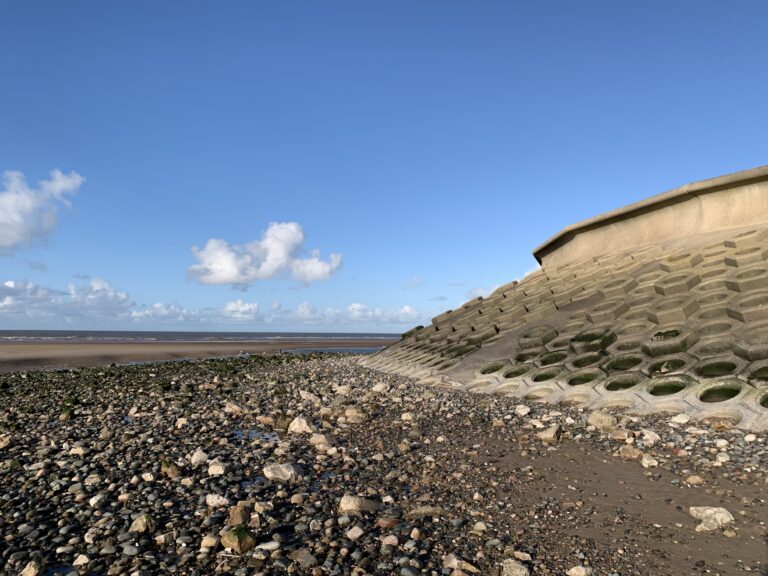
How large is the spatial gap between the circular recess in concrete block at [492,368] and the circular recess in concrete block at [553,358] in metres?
1.25

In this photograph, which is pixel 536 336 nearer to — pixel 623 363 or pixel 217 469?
pixel 623 363

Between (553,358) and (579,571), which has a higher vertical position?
(553,358)

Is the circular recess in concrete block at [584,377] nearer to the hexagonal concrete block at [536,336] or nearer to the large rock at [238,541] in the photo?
the hexagonal concrete block at [536,336]

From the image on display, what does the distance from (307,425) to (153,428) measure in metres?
3.35

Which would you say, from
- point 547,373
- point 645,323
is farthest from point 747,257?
point 547,373

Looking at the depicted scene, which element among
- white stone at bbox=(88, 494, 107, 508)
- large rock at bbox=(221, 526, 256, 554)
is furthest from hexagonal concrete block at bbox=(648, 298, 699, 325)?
white stone at bbox=(88, 494, 107, 508)

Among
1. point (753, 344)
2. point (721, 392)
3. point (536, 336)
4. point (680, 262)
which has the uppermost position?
point (680, 262)

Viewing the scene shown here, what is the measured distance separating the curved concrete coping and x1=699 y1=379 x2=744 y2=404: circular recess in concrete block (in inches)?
395

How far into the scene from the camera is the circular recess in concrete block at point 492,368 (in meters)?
14.1

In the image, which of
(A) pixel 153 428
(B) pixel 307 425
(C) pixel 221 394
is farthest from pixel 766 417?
(C) pixel 221 394

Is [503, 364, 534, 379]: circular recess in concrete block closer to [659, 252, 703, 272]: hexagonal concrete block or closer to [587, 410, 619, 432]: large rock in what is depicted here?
[587, 410, 619, 432]: large rock

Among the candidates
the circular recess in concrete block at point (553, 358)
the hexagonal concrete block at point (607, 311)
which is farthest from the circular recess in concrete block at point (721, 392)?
the hexagonal concrete block at point (607, 311)

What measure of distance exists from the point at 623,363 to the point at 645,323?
196 centimetres

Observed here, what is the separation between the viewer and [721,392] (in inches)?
347
